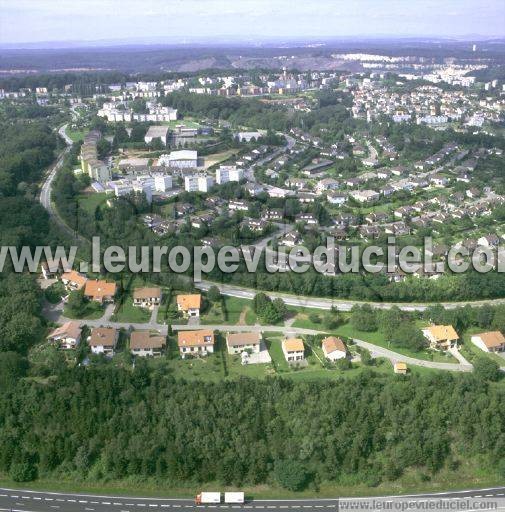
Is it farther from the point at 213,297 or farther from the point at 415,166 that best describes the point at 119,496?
the point at 415,166

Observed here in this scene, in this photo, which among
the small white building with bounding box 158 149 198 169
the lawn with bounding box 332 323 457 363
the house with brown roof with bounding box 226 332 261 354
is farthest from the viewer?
the small white building with bounding box 158 149 198 169

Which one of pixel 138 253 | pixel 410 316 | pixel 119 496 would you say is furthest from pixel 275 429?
pixel 138 253

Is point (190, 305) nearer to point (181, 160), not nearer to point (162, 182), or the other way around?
point (162, 182)

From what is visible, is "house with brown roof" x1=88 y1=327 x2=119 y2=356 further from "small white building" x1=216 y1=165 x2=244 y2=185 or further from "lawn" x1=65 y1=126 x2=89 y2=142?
"lawn" x1=65 y1=126 x2=89 y2=142

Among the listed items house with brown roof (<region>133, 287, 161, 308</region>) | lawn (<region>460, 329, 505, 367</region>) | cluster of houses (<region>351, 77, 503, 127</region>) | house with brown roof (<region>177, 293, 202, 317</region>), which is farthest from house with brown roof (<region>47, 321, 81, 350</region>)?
cluster of houses (<region>351, 77, 503, 127</region>)

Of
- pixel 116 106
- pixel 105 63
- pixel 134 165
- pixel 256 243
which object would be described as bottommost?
pixel 256 243

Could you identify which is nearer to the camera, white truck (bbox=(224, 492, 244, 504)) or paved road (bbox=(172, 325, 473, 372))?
white truck (bbox=(224, 492, 244, 504))

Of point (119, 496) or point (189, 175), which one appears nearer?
point (119, 496)

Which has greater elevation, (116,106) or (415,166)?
(116,106)
